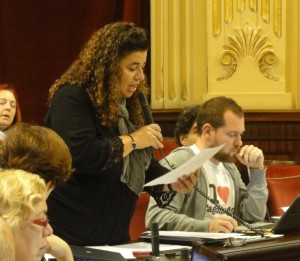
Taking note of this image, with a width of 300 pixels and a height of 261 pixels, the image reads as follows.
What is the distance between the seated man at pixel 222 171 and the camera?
312 centimetres

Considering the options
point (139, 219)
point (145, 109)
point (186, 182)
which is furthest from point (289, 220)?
point (139, 219)

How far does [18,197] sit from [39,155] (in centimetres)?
38

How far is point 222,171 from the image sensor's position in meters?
3.40

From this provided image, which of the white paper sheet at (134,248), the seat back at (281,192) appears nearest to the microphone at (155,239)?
the white paper sheet at (134,248)

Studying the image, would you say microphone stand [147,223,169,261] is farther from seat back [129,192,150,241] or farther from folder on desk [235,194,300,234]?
seat back [129,192,150,241]

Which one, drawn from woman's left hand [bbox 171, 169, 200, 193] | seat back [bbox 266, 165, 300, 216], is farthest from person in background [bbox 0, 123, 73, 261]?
seat back [bbox 266, 165, 300, 216]

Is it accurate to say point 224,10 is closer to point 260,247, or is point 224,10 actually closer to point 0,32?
point 0,32

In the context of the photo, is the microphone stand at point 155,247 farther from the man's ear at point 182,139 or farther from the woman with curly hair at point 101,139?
the man's ear at point 182,139

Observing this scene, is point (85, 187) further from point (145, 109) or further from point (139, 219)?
point (139, 219)

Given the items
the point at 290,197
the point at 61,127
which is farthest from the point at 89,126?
the point at 290,197

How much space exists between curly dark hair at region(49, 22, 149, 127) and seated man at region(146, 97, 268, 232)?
64 cm

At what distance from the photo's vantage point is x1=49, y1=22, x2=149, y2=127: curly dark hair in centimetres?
253

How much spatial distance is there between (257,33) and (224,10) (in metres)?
0.27

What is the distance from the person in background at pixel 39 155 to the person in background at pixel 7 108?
9.05 feet
